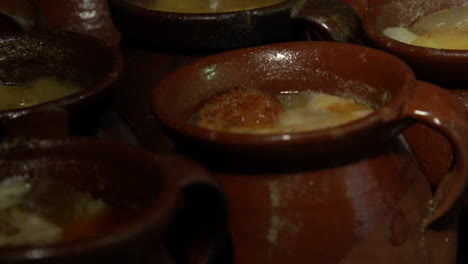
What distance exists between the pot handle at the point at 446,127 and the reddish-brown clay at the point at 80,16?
2.08ft

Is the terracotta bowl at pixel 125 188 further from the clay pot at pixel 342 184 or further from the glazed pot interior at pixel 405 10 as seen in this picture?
the glazed pot interior at pixel 405 10

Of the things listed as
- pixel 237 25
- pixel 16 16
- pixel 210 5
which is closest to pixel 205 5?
pixel 210 5

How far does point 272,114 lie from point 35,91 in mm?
364

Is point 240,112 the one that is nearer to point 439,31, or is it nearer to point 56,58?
point 56,58

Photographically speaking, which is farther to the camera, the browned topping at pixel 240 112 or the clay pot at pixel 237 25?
the clay pot at pixel 237 25

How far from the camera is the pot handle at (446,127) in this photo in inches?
31.6

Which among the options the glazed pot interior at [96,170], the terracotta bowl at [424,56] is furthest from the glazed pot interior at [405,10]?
the glazed pot interior at [96,170]

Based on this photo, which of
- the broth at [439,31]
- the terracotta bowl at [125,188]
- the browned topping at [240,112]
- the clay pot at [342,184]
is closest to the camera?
the terracotta bowl at [125,188]

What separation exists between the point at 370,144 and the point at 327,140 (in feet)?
0.23

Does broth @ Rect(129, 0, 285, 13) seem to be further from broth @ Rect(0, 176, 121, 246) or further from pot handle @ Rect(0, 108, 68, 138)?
broth @ Rect(0, 176, 121, 246)

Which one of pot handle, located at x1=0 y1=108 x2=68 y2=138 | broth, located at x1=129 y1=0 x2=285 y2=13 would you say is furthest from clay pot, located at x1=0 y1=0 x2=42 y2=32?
pot handle, located at x1=0 y1=108 x2=68 y2=138

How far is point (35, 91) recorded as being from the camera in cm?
107

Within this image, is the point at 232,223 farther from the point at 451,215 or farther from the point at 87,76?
the point at 87,76

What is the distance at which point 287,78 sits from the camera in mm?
968
